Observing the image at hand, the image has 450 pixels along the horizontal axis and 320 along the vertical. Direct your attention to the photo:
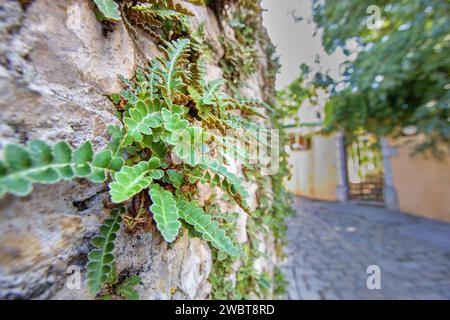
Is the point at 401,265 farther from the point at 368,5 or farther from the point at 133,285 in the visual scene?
the point at 133,285

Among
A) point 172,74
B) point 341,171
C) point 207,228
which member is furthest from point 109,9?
point 341,171

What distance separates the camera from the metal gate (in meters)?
7.00

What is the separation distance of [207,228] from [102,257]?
0.94 ft

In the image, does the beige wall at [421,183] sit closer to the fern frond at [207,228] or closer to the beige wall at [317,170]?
the beige wall at [317,170]

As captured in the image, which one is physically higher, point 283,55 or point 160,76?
point 283,55

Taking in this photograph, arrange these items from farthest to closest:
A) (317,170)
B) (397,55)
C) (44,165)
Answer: (317,170), (397,55), (44,165)

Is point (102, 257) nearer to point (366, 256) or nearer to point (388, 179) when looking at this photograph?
point (366, 256)

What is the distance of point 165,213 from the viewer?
585 mm

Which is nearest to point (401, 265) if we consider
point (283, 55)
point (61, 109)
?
point (283, 55)

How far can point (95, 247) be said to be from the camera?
599mm

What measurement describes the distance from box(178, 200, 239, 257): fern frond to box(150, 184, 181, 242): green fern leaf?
0.28 ft

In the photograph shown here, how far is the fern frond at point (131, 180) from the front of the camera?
1.65 ft

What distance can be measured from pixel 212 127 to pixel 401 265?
11.7 ft

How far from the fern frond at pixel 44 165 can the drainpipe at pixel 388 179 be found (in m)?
7.17
